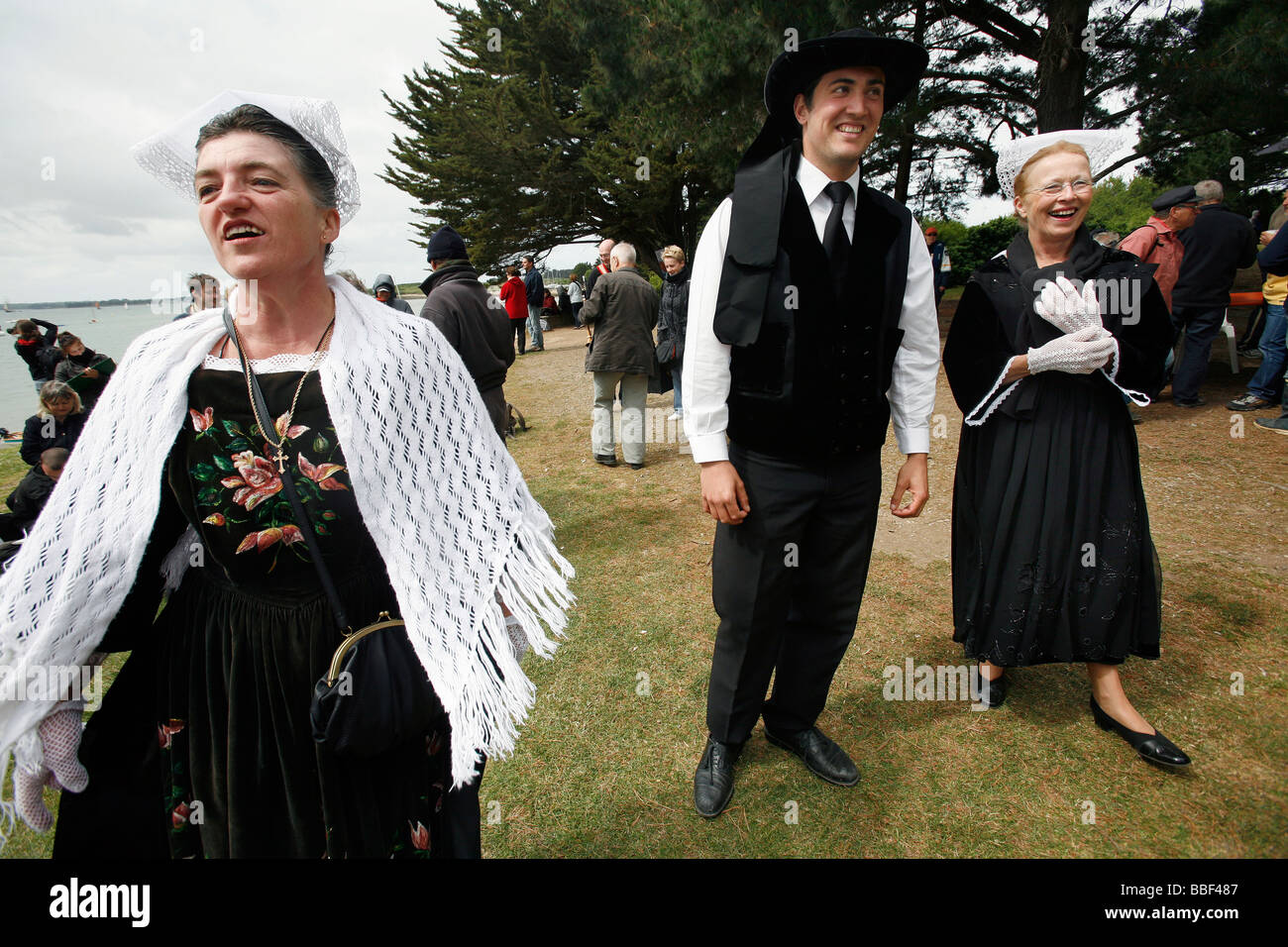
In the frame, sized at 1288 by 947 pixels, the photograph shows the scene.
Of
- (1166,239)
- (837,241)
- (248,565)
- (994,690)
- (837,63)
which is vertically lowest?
(994,690)

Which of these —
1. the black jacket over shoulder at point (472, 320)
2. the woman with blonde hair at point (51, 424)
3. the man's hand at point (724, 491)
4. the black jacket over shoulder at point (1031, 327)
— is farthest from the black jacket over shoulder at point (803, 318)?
the woman with blonde hair at point (51, 424)

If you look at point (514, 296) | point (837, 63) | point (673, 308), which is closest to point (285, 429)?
point (837, 63)

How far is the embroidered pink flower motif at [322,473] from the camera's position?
135 cm

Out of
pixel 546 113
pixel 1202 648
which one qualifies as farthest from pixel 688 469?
pixel 546 113

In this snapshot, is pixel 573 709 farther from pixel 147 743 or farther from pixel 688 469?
pixel 688 469

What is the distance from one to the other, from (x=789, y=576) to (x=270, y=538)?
→ 4.91ft

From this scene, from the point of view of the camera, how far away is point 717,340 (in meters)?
1.94

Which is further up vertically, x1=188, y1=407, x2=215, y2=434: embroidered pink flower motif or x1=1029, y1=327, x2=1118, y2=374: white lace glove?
x1=1029, y1=327, x2=1118, y2=374: white lace glove

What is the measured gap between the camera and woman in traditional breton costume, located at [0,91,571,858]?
4.21ft

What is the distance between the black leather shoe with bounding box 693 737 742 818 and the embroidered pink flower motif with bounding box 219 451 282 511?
5.73ft

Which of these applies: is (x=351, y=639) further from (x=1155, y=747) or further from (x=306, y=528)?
(x=1155, y=747)

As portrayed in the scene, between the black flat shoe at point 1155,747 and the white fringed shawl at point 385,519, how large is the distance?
7.49 feet

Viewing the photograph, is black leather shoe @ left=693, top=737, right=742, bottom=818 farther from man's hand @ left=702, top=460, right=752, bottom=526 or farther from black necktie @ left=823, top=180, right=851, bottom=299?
black necktie @ left=823, top=180, right=851, bottom=299

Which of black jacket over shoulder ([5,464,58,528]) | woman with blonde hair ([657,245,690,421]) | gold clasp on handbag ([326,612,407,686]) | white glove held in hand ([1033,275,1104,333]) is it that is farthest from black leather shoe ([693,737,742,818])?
black jacket over shoulder ([5,464,58,528])
